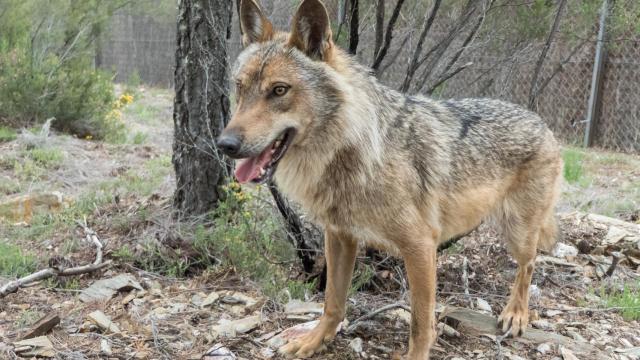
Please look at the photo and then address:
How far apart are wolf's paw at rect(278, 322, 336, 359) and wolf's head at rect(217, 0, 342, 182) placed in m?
1.18

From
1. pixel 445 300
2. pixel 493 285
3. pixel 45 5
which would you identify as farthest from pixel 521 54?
pixel 45 5

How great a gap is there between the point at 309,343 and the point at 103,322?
1278mm

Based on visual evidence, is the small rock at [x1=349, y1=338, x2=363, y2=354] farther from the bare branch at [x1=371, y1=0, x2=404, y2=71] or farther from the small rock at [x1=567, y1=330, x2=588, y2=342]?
the bare branch at [x1=371, y1=0, x2=404, y2=71]

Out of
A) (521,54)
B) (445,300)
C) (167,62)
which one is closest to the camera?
(445,300)

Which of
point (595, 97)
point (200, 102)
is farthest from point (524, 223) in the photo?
point (595, 97)

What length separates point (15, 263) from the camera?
14.9ft

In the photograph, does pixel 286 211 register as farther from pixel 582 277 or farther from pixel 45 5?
pixel 45 5

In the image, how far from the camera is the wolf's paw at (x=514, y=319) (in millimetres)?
4113

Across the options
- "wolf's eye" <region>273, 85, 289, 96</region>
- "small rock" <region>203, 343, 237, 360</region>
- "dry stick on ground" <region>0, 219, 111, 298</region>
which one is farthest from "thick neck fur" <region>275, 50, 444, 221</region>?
"dry stick on ground" <region>0, 219, 111, 298</region>

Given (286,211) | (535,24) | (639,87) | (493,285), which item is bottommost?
(493,285)

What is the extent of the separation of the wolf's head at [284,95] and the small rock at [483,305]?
2.19m

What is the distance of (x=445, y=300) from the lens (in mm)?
4535

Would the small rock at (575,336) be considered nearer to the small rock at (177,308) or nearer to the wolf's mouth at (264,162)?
the wolf's mouth at (264,162)

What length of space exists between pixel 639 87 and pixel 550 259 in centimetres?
636
